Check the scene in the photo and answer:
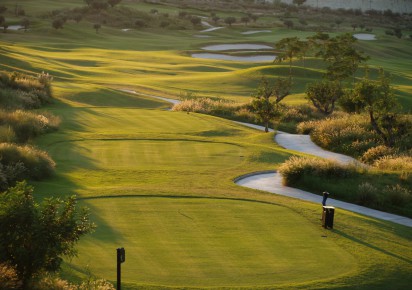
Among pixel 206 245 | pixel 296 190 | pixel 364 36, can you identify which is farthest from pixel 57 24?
pixel 206 245

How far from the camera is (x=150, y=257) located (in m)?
14.2

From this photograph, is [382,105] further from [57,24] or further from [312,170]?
[57,24]

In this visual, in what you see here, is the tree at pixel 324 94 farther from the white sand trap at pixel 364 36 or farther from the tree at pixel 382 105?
the white sand trap at pixel 364 36

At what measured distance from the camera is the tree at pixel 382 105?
1223 inches

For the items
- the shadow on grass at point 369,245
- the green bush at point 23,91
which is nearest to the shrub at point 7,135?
the green bush at point 23,91

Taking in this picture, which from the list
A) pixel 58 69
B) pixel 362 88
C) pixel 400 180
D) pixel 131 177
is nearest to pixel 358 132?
pixel 362 88

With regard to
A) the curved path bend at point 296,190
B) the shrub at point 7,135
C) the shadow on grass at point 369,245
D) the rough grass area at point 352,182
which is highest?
the shrub at point 7,135

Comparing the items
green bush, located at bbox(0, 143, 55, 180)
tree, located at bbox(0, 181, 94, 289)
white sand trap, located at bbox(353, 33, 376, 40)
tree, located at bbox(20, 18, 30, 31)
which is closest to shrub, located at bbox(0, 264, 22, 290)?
tree, located at bbox(0, 181, 94, 289)

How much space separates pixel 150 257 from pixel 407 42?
319 feet

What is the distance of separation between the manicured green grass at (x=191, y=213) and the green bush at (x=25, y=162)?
686 millimetres

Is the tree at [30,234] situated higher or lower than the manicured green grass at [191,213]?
higher

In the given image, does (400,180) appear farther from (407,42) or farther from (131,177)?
(407,42)

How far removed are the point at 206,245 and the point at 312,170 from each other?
9.94 metres

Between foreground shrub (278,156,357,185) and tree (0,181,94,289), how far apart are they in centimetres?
1305
